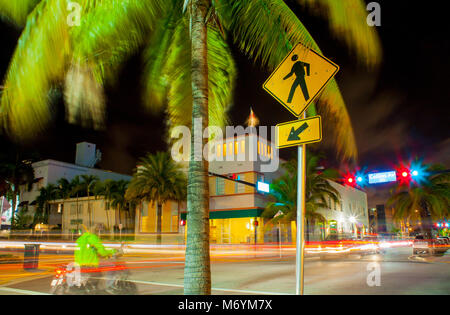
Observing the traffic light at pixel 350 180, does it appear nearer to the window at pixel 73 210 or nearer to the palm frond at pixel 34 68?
the palm frond at pixel 34 68

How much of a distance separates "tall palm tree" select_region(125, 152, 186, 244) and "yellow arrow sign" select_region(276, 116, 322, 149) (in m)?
31.5

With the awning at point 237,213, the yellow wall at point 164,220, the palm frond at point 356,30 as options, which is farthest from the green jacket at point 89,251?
the yellow wall at point 164,220

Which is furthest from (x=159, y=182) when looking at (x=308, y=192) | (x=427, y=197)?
(x=427, y=197)

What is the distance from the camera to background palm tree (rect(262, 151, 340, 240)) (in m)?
33.1

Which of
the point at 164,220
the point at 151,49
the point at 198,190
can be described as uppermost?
the point at 151,49

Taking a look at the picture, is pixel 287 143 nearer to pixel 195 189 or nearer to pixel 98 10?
pixel 195 189

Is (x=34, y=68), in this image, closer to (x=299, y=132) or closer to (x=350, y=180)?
(x=299, y=132)

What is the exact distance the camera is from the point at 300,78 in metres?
4.70

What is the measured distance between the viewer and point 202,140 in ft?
18.5

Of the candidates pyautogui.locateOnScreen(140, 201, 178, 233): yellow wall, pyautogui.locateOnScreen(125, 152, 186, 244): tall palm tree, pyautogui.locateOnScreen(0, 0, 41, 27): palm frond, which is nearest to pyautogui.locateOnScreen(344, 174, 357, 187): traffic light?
pyautogui.locateOnScreen(125, 152, 186, 244): tall palm tree

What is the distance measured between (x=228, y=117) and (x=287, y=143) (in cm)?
489

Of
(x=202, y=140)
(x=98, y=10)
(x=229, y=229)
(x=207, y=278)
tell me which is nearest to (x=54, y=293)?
(x=207, y=278)

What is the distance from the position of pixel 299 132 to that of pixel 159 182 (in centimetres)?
3256

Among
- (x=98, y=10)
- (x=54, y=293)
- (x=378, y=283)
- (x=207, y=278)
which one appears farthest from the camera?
(x=378, y=283)
